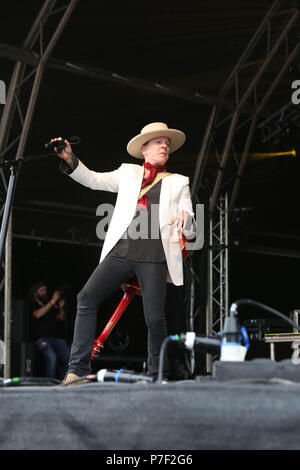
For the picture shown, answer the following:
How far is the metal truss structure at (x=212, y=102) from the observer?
7.22 metres

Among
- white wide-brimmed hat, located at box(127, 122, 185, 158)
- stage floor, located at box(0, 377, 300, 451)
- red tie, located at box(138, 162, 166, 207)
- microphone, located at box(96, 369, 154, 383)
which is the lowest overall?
stage floor, located at box(0, 377, 300, 451)

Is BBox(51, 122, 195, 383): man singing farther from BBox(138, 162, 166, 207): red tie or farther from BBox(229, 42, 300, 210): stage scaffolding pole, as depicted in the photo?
BBox(229, 42, 300, 210): stage scaffolding pole

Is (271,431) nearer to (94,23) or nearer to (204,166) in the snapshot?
(94,23)

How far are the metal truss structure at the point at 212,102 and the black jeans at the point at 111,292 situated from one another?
3.68 metres

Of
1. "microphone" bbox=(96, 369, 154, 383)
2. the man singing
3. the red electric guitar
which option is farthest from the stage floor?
the red electric guitar

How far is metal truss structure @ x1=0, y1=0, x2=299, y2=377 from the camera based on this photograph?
7219mm

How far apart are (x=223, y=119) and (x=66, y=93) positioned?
2413 mm

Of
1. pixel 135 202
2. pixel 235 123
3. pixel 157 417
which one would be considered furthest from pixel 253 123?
pixel 157 417

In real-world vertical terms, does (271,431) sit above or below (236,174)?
below

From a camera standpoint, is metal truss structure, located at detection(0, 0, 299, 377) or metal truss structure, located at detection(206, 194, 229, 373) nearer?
metal truss structure, located at detection(0, 0, 299, 377)

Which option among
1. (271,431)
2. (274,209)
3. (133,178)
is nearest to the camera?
(271,431)

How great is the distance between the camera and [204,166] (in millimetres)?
9852

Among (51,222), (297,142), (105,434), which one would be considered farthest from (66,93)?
(105,434)

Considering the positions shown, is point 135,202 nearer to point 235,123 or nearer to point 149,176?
point 149,176
